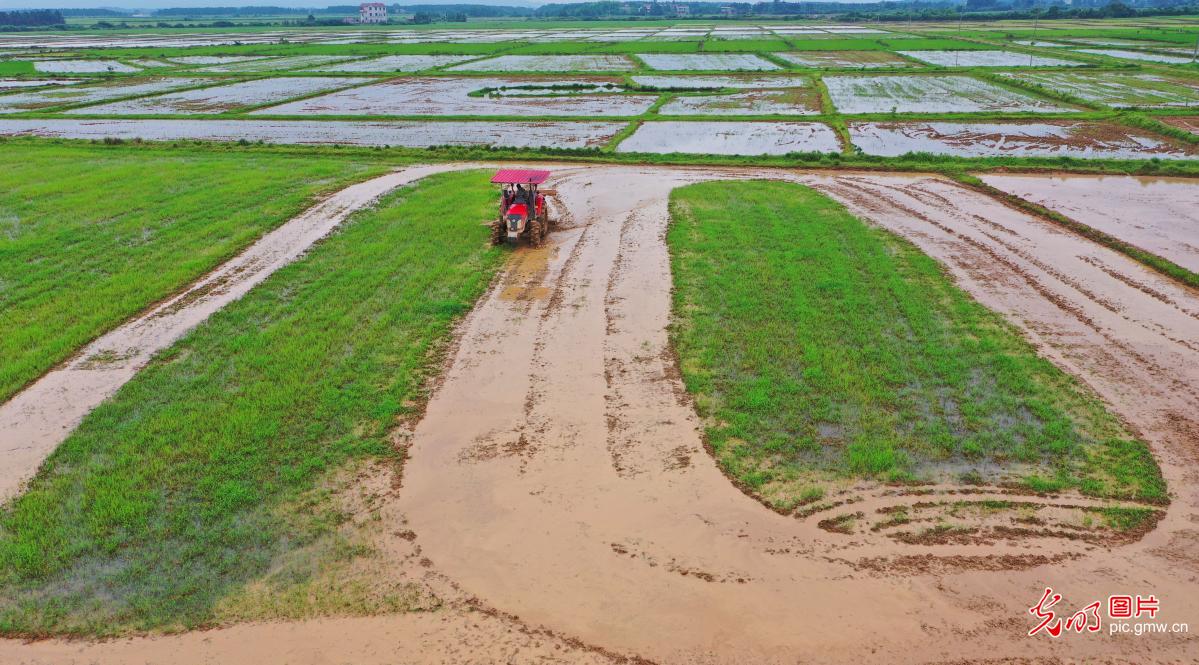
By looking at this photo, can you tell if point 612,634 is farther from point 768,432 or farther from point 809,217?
point 809,217

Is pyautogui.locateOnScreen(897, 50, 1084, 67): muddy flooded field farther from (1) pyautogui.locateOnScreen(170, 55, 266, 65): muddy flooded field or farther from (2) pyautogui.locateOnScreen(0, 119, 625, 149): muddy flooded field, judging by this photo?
(1) pyautogui.locateOnScreen(170, 55, 266, 65): muddy flooded field

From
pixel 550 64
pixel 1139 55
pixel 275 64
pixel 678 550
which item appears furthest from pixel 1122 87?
pixel 275 64

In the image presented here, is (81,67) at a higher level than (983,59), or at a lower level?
lower

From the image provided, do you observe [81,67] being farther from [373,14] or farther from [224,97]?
[373,14]

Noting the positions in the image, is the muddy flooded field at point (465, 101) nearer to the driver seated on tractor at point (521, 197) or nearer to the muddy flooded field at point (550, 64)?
the muddy flooded field at point (550, 64)

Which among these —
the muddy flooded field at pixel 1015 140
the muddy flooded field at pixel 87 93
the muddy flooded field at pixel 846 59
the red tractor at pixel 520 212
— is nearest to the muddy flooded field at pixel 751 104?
the muddy flooded field at pixel 1015 140
